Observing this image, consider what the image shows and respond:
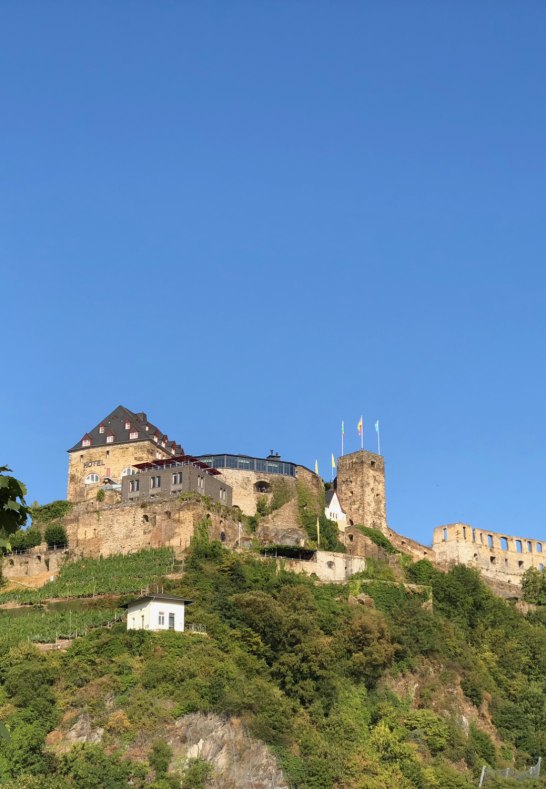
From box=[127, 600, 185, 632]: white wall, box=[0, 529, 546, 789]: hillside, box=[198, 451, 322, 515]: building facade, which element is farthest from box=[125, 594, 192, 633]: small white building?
box=[198, 451, 322, 515]: building facade

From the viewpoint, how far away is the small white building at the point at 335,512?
78.4 metres

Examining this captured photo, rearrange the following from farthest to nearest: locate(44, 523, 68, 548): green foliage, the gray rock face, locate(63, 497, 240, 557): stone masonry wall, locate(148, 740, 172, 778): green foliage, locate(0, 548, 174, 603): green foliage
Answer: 1. locate(44, 523, 68, 548): green foliage
2. locate(63, 497, 240, 557): stone masonry wall
3. locate(0, 548, 174, 603): green foliage
4. the gray rock face
5. locate(148, 740, 172, 778): green foliage

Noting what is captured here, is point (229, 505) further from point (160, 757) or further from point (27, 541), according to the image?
point (160, 757)

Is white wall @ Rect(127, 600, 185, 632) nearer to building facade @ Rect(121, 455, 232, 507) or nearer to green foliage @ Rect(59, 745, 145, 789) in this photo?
green foliage @ Rect(59, 745, 145, 789)

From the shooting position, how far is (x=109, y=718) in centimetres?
4728

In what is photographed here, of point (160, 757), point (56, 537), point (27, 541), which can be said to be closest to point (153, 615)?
point (160, 757)

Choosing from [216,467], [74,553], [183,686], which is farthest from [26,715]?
[216,467]

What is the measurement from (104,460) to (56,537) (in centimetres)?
961

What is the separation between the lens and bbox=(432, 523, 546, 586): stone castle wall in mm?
81250

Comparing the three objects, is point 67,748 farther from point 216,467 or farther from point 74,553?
point 216,467

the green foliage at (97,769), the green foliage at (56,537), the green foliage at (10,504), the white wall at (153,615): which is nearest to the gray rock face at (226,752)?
the green foliage at (97,769)

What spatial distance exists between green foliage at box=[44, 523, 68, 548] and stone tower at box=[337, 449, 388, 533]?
20391mm

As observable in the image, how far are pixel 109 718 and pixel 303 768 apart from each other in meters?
8.76

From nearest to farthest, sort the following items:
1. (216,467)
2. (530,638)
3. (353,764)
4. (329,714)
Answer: (353,764) → (329,714) → (530,638) → (216,467)
